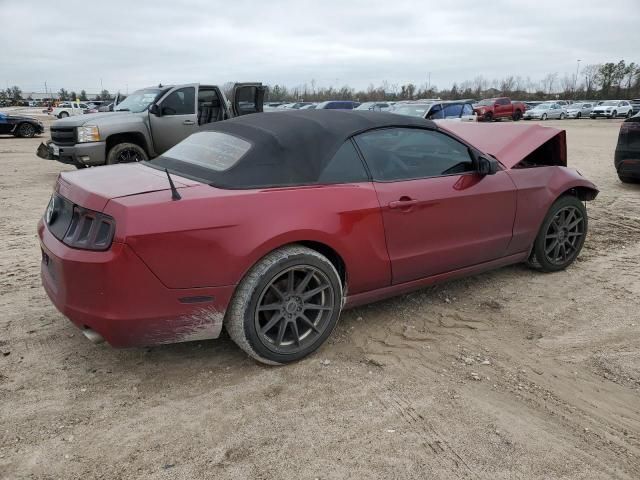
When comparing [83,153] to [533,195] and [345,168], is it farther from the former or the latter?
[533,195]

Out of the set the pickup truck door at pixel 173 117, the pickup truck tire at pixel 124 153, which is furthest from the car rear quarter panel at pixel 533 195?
the pickup truck tire at pixel 124 153

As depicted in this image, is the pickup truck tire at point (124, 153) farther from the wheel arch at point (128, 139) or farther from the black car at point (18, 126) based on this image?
the black car at point (18, 126)

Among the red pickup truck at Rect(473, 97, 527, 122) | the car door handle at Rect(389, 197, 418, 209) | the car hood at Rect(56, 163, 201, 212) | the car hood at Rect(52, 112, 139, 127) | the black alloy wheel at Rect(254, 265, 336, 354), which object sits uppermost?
the red pickup truck at Rect(473, 97, 527, 122)

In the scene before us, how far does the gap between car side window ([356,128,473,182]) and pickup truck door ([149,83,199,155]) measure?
680cm

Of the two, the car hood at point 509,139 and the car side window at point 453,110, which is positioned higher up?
the car side window at point 453,110

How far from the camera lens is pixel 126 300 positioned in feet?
8.69

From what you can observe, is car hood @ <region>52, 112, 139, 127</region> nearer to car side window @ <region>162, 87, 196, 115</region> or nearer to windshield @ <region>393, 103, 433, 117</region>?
car side window @ <region>162, 87, 196, 115</region>

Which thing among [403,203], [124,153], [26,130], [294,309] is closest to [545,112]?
[26,130]

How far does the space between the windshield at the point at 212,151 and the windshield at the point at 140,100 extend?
684 cm

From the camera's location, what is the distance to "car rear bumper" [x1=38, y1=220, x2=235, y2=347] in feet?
8.56

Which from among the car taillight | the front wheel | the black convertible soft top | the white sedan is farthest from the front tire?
the white sedan

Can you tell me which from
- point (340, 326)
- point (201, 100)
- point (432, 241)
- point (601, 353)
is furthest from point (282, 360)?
point (201, 100)

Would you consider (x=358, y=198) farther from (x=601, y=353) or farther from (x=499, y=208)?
(x=601, y=353)

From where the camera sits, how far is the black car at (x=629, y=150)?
8524 mm
